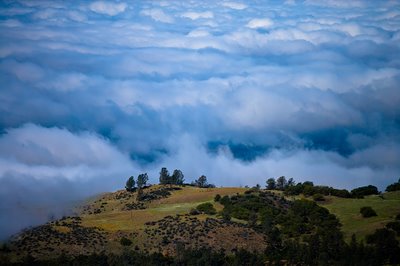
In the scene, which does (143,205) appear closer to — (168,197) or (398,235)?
(168,197)

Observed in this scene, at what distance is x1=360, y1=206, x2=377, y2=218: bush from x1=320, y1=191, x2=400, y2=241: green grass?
3.24 feet

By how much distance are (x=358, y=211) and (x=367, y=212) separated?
554 cm

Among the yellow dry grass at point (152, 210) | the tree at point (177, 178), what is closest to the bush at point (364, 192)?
the yellow dry grass at point (152, 210)

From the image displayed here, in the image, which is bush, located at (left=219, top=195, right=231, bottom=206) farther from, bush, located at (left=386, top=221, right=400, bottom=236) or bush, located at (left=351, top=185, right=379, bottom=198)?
bush, located at (left=386, top=221, right=400, bottom=236)

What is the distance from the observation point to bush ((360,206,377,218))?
395ft

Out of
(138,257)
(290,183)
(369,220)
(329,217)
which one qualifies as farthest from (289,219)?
(290,183)

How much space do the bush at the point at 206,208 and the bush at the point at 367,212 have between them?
34.4 meters

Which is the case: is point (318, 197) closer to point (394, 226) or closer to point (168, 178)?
point (394, 226)

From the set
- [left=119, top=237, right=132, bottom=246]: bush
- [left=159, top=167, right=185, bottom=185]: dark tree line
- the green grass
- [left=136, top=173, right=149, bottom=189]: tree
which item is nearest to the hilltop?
the green grass

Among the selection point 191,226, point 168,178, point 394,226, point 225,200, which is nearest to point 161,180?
point 168,178

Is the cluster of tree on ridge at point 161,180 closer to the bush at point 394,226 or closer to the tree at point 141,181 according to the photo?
the tree at point 141,181

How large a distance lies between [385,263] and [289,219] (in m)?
31.9

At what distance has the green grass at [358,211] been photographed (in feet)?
368

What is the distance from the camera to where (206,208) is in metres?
133
